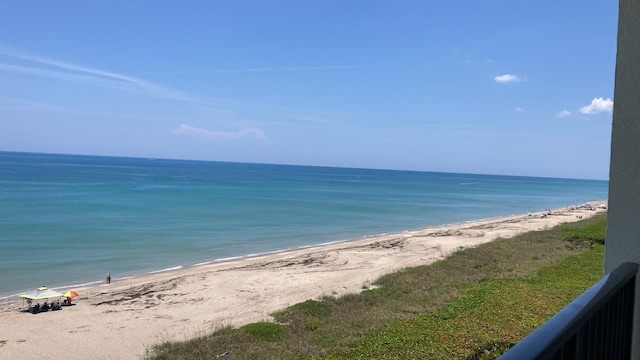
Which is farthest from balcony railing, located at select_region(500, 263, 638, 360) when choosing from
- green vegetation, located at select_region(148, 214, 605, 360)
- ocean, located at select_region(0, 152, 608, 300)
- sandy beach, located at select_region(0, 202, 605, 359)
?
ocean, located at select_region(0, 152, 608, 300)

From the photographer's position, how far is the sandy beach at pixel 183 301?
45.3ft

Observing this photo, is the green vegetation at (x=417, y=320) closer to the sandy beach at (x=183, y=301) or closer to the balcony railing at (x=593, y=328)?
the sandy beach at (x=183, y=301)

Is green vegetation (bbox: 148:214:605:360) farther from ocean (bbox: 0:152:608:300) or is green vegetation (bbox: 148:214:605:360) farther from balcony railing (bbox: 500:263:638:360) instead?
ocean (bbox: 0:152:608:300)

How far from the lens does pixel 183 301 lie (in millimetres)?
18156

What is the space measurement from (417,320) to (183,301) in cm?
1001

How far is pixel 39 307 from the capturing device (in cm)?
1709

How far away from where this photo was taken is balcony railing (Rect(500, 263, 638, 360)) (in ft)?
4.68

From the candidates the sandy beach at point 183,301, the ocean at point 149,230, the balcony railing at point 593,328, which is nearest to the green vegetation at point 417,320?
the sandy beach at point 183,301

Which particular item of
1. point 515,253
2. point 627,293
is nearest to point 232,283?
point 515,253

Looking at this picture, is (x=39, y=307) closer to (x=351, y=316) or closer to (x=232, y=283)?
(x=232, y=283)

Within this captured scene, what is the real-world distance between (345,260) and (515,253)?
851 cm

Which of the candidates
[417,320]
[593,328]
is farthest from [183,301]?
[593,328]

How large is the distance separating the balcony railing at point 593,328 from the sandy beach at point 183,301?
12060mm

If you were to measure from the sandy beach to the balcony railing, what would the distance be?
12060 millimetres
